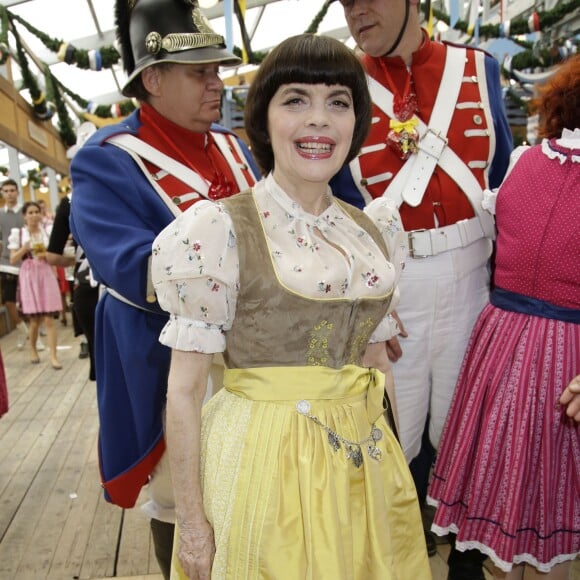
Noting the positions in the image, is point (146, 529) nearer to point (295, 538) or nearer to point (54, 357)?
point (295, 538)

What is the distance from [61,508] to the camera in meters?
2.62

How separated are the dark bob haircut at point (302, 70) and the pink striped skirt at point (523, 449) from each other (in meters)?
0.75

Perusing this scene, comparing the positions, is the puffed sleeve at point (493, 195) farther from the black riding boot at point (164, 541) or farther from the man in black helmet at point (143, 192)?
the black riding boot at point (164, 541)

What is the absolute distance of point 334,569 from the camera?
881mm

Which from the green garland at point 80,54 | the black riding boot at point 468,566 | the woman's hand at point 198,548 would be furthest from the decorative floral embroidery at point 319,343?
the green garland at point 80,54

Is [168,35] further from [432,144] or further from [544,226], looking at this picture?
[544,226]

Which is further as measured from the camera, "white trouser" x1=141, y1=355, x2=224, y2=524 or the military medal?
the military medal

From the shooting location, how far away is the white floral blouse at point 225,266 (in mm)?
905

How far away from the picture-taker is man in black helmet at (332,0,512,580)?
60.4 inches

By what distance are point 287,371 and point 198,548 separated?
327 millimetres

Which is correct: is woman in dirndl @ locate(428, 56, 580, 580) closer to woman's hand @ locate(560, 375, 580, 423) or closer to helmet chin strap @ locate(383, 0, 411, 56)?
woman's hand @ locate(560, 375, 580, 423)

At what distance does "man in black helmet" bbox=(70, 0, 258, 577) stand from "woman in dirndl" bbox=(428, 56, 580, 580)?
752mm

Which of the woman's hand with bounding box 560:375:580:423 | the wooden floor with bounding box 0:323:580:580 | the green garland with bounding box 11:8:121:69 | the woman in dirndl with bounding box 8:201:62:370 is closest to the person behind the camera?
the woman's hand with bounding box 560:375:580:423

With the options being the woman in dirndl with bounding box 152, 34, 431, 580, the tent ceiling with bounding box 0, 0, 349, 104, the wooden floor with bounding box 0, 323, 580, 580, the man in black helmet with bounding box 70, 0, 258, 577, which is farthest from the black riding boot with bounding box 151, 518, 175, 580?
the tent ceiling with bounding box 0, 0, 349, 104
